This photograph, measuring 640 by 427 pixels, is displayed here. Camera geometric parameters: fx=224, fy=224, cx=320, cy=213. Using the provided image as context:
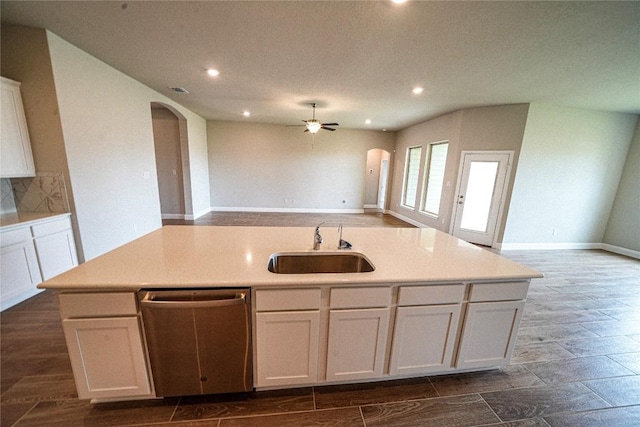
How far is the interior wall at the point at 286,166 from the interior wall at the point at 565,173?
4149 millimetres

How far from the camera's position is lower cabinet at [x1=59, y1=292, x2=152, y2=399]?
1192mm

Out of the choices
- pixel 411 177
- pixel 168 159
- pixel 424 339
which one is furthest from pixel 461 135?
pixel 168 159

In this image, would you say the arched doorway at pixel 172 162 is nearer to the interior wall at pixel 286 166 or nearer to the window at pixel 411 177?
the interior wall at pixel 286 166

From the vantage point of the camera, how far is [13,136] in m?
2.38

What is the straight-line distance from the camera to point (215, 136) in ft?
23.1

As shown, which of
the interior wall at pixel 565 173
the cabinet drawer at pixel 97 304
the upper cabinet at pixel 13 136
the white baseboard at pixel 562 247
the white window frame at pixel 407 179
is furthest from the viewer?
the white window frame at pixel 407 179

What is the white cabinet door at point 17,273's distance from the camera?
212cm

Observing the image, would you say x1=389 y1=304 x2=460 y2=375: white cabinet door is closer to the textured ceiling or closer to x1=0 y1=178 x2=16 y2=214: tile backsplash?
the textured ceiling

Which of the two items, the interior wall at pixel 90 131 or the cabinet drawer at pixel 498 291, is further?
the interior wall at pixel 90 131

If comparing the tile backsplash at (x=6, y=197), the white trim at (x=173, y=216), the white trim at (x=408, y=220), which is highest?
the tile backsplash at (x=6, y=197)

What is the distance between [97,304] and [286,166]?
21.7 feet

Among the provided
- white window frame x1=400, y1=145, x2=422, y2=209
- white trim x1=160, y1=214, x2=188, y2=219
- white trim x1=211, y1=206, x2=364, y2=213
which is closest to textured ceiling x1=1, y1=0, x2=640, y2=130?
white window frame x1=400, y1=145, x2=422, y2=209

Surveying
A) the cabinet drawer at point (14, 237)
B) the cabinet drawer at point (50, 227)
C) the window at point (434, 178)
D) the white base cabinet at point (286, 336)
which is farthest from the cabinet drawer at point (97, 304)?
the window at point (434, 178)

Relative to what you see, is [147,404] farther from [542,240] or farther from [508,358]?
[542,240]
